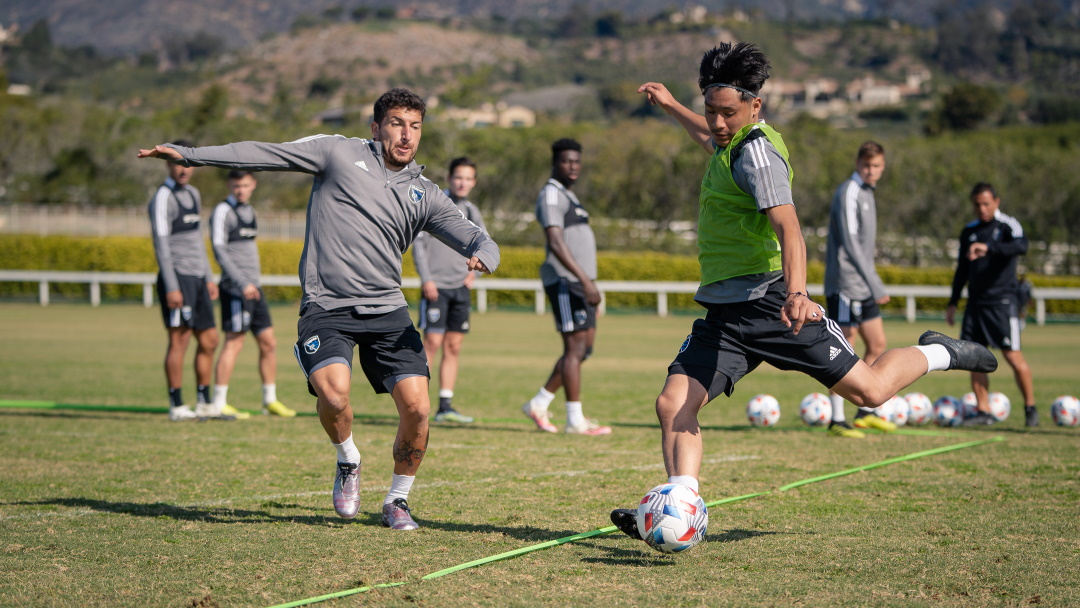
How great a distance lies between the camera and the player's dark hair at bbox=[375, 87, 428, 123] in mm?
6109

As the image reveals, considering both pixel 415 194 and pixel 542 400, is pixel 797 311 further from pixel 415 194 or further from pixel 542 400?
pixel 542 400

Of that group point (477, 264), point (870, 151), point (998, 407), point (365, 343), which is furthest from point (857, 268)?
point (365, 343)

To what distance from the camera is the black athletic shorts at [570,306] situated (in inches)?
406

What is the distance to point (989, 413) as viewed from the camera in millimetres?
11273

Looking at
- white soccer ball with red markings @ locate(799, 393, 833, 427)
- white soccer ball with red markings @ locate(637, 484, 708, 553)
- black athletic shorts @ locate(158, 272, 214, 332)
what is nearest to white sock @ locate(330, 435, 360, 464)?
white soccer ball with red markings @ locate(637, 484, 708, 553)

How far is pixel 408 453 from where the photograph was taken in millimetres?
6164

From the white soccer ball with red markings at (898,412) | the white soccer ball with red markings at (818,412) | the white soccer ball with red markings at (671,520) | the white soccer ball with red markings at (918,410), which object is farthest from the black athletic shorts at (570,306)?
the white soccer ball with red markings at (671,520)

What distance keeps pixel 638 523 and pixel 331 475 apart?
11.0ft

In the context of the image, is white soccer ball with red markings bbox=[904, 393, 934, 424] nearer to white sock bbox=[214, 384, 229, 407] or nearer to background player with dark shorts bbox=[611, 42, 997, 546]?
background player with dark shorts bbox=[611, 42, 997, 546]

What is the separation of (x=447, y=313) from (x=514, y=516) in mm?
5359

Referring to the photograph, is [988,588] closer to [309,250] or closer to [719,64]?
[719,64]

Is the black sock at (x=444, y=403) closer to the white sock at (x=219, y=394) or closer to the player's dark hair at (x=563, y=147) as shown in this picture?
the white sock at (x=219, y=394)

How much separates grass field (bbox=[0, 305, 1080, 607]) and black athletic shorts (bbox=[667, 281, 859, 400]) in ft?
2.94

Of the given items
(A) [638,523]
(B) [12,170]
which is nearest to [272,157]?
(A) [638,523]
